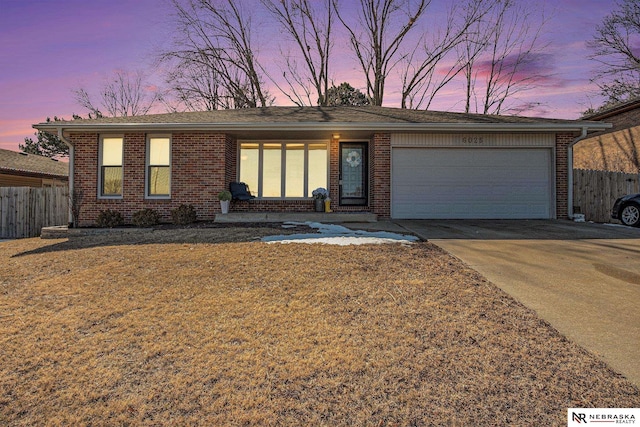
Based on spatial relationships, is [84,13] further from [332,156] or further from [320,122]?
[332,156]

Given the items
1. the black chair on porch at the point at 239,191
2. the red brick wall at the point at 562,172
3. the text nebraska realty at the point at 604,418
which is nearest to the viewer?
the text nebraska realty at the point at 604,418

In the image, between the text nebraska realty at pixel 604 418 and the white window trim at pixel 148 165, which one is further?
the white window trim at pixel 148 165

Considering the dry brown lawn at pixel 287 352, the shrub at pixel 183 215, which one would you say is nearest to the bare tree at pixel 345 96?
the shrub at pixel 183 215

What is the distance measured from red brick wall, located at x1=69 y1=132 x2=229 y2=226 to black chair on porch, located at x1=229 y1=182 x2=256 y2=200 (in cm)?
22

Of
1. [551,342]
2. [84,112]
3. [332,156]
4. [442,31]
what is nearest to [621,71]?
[442,31]

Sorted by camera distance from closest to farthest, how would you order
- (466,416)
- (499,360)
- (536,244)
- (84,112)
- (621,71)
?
(466,416) < (499,360) < (536,244) < (621,71) < (84,112)

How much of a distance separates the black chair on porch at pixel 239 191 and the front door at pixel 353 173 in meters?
2.98

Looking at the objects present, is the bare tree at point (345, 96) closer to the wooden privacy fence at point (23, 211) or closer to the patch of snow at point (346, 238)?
the wooden privacy fence at point (23, 211)

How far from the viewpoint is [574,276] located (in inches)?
156

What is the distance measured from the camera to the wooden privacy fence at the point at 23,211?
1138cm

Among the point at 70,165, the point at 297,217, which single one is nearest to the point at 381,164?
the point at 297,217

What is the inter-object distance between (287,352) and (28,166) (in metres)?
21.5

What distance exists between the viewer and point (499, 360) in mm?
2303

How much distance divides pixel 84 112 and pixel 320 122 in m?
25.7
